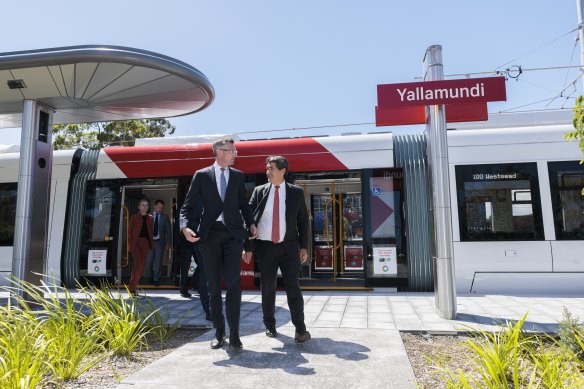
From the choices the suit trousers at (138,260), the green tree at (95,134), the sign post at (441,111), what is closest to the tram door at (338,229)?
the suit trousers at (138,260)

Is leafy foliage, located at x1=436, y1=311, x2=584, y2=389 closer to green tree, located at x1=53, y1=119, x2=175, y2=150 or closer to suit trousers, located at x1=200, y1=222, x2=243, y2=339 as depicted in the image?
suit trousers, located at x1=200, y1=222, x2=243, y2=339

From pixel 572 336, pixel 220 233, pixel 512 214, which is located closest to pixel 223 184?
pixel 220 233

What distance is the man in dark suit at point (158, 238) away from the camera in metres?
7.89

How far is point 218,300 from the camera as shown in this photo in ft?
12.1

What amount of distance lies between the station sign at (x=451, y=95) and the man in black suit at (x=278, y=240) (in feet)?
6.42

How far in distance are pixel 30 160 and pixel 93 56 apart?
2023 mm

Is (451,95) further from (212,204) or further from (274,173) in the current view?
(212,204)

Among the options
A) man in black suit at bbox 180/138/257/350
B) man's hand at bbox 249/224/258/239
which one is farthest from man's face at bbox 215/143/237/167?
man's hand at bbox 249/224/258/239

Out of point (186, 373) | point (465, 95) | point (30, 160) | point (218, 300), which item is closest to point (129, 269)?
point (30, 160)

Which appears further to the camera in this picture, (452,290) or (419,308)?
(419,308)

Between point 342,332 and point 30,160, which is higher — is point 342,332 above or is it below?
below

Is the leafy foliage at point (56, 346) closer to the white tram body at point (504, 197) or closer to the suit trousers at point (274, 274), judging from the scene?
the suit trousers at point (274, 274)

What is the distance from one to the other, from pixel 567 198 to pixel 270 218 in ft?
17.7

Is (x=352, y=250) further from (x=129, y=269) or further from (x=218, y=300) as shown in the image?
(x=218, y=300)
